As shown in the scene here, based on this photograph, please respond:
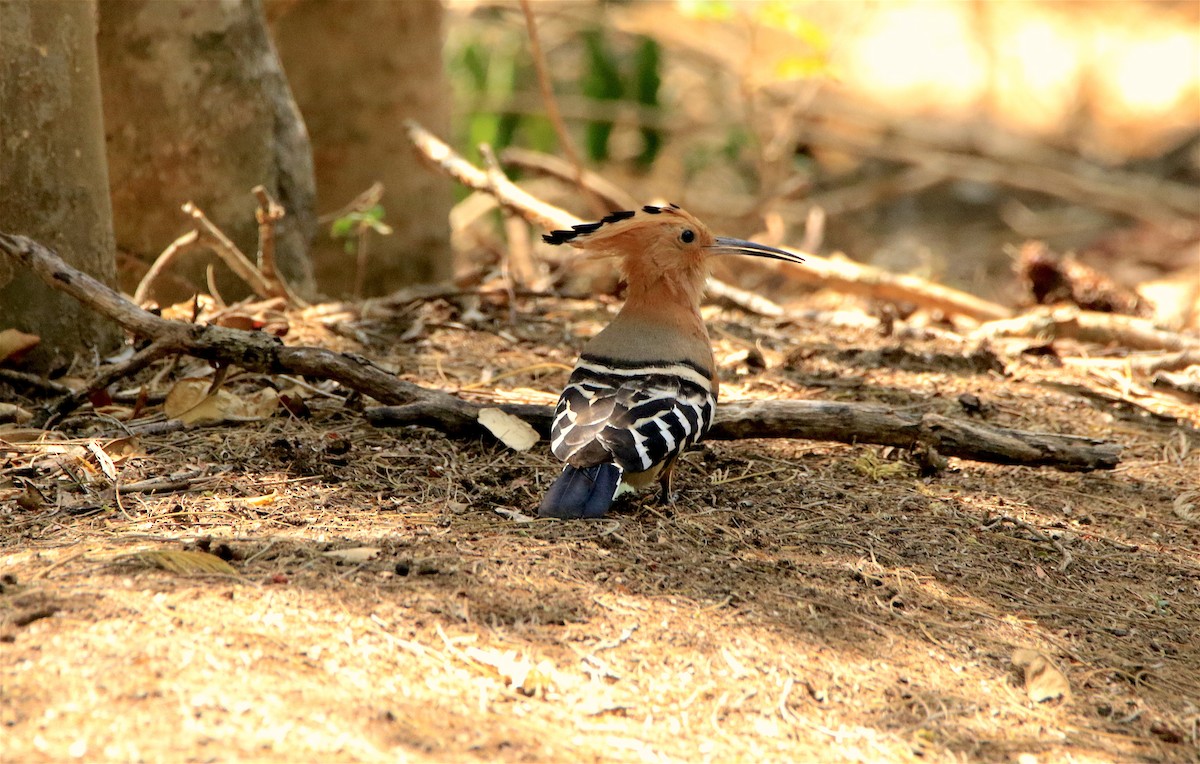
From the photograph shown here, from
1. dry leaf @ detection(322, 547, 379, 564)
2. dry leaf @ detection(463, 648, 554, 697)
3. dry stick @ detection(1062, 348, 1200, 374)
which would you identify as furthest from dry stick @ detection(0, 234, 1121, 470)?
dry stick @ detection(1062, 348, 1200, 374)

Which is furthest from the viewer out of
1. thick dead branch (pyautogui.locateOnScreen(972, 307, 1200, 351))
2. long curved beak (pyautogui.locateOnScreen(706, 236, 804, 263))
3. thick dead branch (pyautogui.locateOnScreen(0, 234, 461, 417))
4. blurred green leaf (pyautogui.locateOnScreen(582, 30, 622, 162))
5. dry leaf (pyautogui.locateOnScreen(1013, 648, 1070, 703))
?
blurred green leaf (pyautogui.locateOnScreen(582, 30, 622, 162))

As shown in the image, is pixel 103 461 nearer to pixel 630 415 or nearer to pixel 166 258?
pixel 166 258

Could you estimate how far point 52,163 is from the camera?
3.61 m

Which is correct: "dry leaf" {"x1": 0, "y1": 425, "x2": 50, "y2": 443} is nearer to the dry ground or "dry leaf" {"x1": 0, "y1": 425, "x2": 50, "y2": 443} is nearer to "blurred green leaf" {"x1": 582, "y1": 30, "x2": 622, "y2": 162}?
the dry ground

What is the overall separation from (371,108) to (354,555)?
11.8ft

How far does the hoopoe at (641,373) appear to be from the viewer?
3045 millimetres

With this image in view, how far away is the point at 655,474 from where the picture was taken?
3.26 meters

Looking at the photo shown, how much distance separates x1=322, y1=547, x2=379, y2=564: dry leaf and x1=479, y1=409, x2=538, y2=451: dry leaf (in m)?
0.80

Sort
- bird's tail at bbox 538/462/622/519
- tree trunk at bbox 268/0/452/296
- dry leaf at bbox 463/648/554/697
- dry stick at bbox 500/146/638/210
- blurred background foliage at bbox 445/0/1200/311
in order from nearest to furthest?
dry leaf at bbox 463/648/554/697 < bird's tail at bbox 538/462/622/519 < tree trunk at bbox 268/0/452/296 < dry stick at bbox 500/146/638/210 < blurred background foliage at bbox 445/0/1200/311

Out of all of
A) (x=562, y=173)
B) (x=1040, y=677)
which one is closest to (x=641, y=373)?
(x=1040, y=677)

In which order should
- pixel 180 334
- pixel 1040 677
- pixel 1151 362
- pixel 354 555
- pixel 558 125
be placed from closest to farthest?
pixel 1040 677 < pixel 354 555 < pixel 180 334 < pixel 1151 362 < pixel 558 125

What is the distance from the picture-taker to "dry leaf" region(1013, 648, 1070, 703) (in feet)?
8.19

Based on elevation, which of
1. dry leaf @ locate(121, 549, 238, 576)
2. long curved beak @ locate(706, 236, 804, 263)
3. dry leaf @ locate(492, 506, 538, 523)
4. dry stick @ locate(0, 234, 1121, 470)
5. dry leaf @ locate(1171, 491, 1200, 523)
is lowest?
dry leaf @ locate(1171, 491, 1200, 523)

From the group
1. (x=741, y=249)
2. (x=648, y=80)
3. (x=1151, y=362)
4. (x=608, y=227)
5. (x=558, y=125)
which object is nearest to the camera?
(x=608, y=227)
